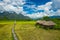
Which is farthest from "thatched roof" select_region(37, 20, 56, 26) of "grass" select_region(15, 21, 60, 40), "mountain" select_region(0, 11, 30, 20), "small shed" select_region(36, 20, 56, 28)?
"mountain" select_region(0, 11, 30, 20)

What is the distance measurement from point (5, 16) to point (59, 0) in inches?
51.1

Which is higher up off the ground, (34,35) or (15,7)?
(15,7)

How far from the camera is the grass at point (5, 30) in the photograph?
11.3 feet

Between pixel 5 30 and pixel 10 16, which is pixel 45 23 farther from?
pixel 5 30

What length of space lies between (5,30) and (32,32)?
60cm

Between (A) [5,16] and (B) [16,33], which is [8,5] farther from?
(B) [16,33]

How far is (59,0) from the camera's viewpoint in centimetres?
378

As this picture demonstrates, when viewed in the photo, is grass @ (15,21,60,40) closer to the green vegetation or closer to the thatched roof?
the green vegetation

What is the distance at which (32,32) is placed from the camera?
142 inches

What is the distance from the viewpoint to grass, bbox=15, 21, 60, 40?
3475mm

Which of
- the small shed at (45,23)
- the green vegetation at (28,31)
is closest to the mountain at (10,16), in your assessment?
the green vegetation at (28,31)

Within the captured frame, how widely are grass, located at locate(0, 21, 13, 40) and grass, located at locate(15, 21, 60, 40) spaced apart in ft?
0.56

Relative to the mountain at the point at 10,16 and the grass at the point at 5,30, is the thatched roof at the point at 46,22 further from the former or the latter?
the grass at the point at 5,30

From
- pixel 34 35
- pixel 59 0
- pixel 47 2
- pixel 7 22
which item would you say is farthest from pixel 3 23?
pixel 59 0
